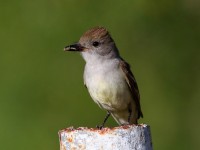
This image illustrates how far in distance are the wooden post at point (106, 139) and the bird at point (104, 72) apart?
2171 mm

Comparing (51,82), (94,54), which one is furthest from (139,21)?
(94,54)

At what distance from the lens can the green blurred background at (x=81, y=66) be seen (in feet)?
30.2

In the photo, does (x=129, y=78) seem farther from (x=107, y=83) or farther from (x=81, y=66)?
(x=81, y=66)

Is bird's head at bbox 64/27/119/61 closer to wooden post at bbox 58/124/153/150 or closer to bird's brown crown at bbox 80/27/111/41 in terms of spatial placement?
bird's brown crown at bbox 80/27/111/41

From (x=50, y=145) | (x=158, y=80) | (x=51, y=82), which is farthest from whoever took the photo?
(x=158, y=80)

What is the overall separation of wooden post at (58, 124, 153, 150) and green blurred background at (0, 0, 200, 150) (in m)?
4.66

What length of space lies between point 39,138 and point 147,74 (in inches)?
85.0

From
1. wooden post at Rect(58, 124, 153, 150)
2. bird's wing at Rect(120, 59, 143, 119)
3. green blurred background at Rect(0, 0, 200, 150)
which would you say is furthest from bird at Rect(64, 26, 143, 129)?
green blurred background at Rect(0, 0, 200, 150)

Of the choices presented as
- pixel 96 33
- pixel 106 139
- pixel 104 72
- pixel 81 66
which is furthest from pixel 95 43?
pixel 81 66

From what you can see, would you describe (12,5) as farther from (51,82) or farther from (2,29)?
(51,82)

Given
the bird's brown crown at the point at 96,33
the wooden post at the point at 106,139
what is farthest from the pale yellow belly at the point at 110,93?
the wooden post at the point at 106,139

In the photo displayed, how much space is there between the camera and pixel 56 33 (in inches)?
389

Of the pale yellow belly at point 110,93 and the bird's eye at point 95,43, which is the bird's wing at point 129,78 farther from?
the bird's eye at point 95,43

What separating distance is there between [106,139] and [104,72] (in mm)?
2321
